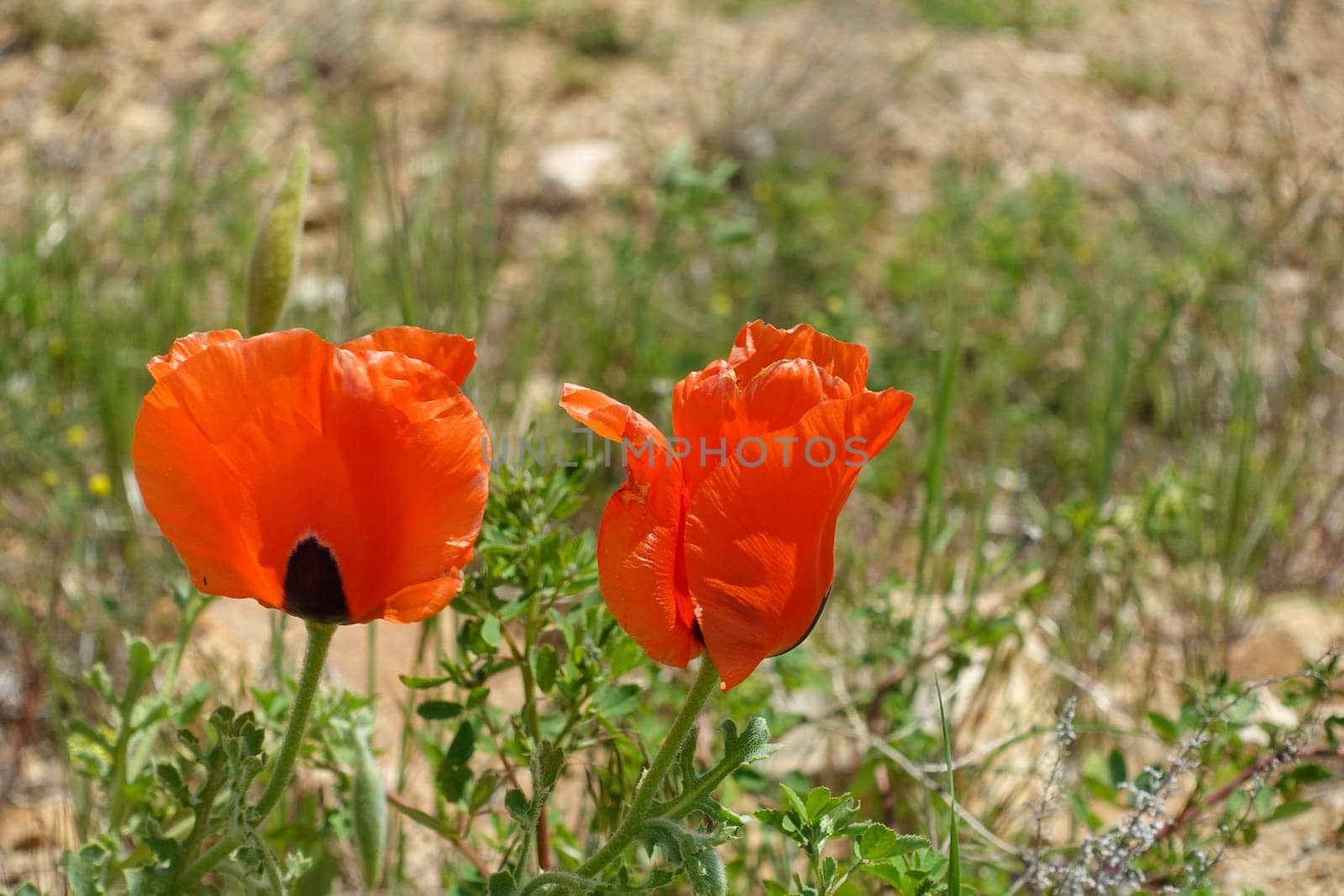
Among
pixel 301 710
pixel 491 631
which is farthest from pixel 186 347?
pixel 491 631

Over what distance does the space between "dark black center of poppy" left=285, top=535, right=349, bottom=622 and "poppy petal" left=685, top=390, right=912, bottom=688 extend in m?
0.26

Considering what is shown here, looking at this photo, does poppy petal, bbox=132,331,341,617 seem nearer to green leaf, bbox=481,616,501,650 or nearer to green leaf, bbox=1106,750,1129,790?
green leaf, bbox=481,616,501,650

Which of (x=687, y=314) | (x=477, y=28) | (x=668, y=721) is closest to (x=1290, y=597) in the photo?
(x=668, y=721)

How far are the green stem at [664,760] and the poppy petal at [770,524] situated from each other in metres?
0.03

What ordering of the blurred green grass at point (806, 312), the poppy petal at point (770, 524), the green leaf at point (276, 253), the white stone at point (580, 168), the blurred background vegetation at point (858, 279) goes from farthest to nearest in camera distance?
the white stone at point (580, 168)
the blurred green grass at point (806, 312)
the blurred background vegetation at point (858, 279)
the green leaf at point (276, 253)
the poppy petal at point (770, 524)

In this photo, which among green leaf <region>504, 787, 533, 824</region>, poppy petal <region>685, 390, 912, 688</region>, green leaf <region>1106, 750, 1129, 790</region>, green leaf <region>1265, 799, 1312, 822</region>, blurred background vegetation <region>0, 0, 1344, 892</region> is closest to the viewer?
poppy petal <region>685, 390, 912, 688</region>

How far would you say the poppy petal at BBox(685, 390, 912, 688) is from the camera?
2.90 ft

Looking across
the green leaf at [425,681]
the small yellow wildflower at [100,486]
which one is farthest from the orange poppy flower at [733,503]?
the small yellow wildflower at [100,486]

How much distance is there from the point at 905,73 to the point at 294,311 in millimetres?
2629

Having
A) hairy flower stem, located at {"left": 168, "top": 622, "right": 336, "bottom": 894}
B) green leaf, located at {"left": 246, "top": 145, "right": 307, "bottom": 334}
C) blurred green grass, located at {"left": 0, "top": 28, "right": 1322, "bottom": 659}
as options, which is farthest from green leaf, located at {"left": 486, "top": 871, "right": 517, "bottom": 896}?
blurred green grass, located at {"left": 0, "top": 28, "right": 1322, "bottom": 659}

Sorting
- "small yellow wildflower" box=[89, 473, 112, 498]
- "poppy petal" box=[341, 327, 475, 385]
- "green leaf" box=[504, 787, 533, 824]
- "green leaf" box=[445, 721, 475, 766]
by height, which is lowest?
"small yellow wildflower" box=[89, 473, 112, 498]

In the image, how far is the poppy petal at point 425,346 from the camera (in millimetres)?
933

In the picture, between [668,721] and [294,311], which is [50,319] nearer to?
[294,311]

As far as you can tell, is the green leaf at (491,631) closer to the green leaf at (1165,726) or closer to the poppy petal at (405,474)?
the poppy petal at (405,474)
